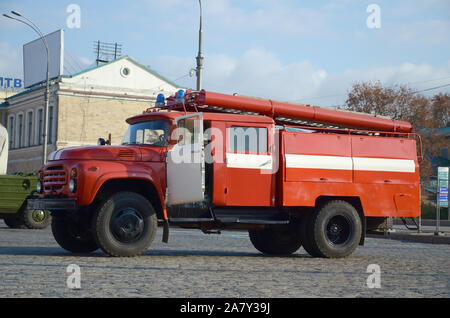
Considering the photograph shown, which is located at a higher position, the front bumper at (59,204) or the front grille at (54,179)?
the front grille at (54,179)

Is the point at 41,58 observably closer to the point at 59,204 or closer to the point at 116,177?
the point at 59,204

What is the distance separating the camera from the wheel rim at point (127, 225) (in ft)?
38.2

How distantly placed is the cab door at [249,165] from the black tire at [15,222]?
12.2 metres

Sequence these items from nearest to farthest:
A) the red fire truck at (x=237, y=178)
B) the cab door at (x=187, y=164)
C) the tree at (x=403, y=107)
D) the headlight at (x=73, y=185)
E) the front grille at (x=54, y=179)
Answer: the headlight at (x=73, y=185)
the red fire truck at (x=237, y=178)
the front grille at (x=54, y=179)
the cab door at (x=187, y=164)
the tree at (x=403, y=107)

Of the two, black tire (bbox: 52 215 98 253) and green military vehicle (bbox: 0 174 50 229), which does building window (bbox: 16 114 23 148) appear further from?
black tire (bbox: 52 215 98 253)

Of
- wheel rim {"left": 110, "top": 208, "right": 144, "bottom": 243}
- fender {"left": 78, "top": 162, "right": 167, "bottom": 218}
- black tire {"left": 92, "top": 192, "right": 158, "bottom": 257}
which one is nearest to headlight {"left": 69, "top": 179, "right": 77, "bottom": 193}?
fender {"left": 78, "top": 162, "right": 167, "bottom": 218}

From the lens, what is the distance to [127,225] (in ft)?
38.4

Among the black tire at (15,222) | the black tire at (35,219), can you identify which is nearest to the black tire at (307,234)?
the black tire at (35,219)

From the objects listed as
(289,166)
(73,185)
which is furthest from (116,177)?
(289,166)

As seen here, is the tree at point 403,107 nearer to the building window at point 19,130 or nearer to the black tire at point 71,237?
the building window at point 19,130

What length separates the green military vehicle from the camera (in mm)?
21891

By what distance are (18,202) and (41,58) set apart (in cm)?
4057

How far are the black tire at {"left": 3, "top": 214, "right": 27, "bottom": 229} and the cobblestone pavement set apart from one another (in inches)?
374
